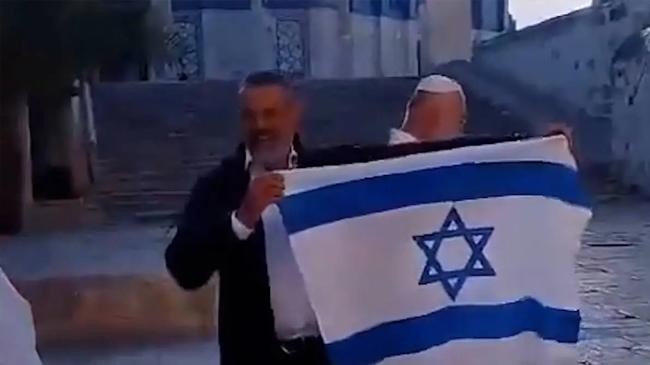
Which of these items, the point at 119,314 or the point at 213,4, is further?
A: the point at 213,4

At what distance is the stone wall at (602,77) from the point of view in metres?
21.0

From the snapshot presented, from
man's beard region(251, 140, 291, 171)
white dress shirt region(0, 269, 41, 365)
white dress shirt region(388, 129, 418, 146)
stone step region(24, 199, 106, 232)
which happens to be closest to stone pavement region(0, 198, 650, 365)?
stone step region(24, 199, 106, 232)

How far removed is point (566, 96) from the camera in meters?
23.7

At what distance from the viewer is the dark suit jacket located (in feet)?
10.8

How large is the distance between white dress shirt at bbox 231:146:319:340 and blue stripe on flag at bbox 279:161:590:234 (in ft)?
0.12

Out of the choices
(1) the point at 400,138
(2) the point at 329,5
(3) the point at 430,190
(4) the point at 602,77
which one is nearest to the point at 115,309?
(1) the point at 400,138

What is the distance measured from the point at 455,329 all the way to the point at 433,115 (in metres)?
0.64

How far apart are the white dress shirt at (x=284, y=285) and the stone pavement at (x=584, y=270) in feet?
14.3

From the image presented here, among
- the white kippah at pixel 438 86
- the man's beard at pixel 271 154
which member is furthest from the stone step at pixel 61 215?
the man's beard at pixel 271 154

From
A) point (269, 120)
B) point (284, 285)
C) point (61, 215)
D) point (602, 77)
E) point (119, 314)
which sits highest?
point (269, 120)

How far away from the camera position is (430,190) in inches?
142

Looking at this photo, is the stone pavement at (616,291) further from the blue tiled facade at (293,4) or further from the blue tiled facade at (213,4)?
the blue tiled facade at (293,4)

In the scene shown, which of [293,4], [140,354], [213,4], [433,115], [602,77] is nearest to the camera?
[433,115]

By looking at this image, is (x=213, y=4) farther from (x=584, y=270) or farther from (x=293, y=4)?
(x=584, y=270)
